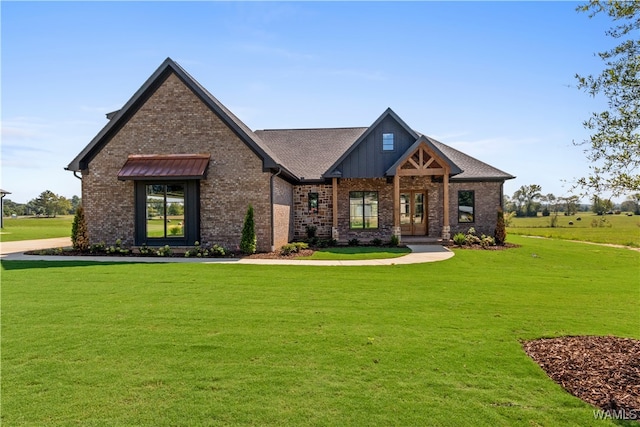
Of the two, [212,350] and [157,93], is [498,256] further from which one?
[157,93]

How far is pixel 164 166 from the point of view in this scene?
1536 cm

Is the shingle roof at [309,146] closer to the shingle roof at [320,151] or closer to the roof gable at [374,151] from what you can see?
the shingle roof at [320,151]

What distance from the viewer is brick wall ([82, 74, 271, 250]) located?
1546 cm

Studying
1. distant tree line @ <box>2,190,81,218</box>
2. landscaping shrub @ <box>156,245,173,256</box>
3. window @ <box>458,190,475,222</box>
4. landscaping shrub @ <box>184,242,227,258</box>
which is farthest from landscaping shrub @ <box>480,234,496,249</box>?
distant tree line @ <box>2,190,81,218</box>

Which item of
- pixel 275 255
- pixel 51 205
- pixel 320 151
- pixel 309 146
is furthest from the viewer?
pixel 51 205

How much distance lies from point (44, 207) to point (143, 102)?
6765 cm

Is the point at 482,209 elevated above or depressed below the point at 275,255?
above

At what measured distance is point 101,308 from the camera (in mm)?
6934

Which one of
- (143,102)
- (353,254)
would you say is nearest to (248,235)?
(353,254)

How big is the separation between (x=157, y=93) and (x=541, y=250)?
17.7 metres

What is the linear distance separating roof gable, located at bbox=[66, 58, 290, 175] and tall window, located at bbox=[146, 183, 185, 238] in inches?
110

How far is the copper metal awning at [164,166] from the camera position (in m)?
14.9

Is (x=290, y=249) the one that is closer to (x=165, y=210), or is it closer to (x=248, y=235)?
(x=248, y=235)

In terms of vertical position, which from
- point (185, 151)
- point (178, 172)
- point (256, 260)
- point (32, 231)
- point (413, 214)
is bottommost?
point (256, 260)
